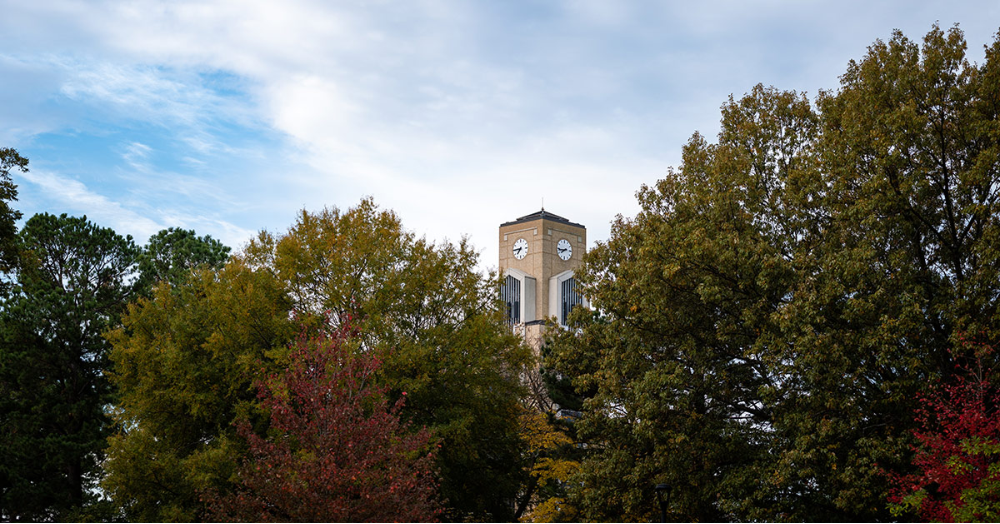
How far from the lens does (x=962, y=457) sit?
14.4 meters

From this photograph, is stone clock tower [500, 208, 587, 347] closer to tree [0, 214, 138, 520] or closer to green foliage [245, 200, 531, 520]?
tree [0, 214, 138, 520]

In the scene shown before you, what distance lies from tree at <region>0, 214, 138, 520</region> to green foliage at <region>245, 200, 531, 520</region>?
29.8 feet

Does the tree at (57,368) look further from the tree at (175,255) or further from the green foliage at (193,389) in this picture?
the green foliage at (193,389)

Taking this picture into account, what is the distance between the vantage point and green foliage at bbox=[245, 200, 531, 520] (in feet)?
72.0

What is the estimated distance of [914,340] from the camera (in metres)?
16.9

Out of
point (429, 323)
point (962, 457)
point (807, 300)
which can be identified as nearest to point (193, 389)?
point (429, 323)

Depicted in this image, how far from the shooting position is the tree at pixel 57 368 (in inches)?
1091

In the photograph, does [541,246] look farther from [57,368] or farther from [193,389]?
[193,389]

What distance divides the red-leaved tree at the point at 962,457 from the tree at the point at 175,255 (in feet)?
82.2

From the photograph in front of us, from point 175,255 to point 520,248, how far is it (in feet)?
267

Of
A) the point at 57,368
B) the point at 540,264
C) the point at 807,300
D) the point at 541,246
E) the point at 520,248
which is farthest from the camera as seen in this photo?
the point at 520,248

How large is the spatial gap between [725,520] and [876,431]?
4283 millimetres

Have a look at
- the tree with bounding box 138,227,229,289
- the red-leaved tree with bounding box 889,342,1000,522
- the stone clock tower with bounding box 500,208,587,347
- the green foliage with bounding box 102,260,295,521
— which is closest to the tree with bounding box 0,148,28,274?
the green foliage with bounding box 102,260,295,521

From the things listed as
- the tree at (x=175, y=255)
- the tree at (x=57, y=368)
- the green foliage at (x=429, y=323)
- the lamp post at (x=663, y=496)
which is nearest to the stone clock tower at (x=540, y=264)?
the tree at (x=175, y=255)
